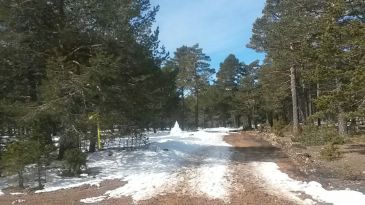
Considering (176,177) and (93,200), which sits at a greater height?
(176,177)

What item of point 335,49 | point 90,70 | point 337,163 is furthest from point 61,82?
point 337,163

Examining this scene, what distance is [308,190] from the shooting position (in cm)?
1198

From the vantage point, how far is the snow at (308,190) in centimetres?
1054

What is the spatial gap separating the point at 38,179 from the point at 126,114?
5302mm

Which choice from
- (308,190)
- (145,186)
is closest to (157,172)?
(145,186)

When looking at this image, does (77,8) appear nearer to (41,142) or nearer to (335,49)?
(41,142)

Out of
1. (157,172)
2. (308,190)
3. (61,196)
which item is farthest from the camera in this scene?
(157,172)

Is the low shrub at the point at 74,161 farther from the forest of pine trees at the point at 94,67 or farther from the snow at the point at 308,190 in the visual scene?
the snow at the point at 308,190

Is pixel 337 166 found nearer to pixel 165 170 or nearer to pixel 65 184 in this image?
pixel 165 170

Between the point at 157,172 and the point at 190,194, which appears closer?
the point at 190,194

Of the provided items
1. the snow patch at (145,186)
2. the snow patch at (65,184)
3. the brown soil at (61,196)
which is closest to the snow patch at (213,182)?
the snow patch at (145,186)

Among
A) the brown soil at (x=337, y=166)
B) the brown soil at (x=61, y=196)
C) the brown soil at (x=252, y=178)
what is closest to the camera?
the brown soil at (x=252, y=178)

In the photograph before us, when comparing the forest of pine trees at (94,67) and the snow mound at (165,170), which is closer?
the snow mound at (165,170)

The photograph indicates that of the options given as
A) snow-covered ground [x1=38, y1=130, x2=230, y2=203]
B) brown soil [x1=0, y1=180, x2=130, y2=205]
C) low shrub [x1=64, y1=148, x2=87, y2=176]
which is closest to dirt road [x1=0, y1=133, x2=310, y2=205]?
brown soil [x1=0, y1=180, x2=130, y2=205]
